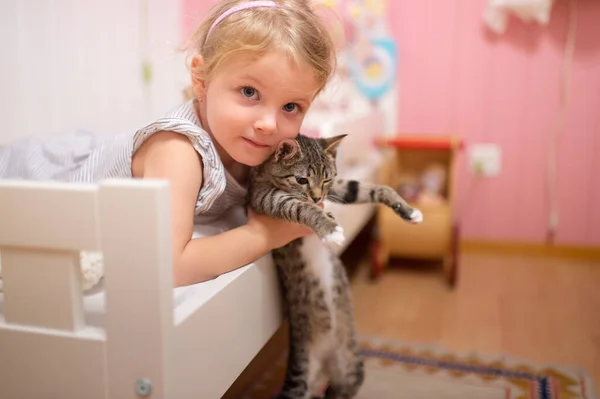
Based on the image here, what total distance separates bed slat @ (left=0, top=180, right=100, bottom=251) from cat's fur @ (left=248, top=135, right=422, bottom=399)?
380 millimetres

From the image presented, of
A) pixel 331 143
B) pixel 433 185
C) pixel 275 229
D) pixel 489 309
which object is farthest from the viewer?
pixel 433 185

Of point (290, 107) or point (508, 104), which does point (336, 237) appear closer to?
point (290, 107)

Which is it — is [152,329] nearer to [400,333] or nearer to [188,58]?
[188,58]

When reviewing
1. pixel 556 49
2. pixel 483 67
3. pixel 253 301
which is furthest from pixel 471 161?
pixel 253 301

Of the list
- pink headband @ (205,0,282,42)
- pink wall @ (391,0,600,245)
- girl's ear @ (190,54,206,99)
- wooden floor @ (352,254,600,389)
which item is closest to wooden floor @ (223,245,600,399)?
wooden floor @ (352,254,600,389)

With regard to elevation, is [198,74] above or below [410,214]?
above

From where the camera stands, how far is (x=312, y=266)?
118cm

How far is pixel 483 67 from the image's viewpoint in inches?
100

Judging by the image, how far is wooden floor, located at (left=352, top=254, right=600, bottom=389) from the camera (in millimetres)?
1742

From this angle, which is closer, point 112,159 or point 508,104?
point 112,159

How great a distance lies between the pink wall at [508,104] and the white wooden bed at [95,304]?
2.01m

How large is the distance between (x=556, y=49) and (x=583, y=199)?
648 millimetres

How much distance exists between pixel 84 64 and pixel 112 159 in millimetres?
1088

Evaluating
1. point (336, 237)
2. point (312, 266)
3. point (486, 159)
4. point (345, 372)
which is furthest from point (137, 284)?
point (486, 159)
